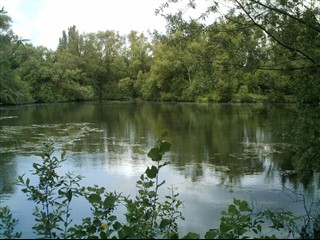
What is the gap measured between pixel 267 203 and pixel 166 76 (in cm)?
4467

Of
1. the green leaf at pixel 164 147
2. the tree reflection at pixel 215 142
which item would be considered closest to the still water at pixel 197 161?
the tree reflection at pixel 215 142

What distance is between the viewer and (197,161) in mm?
12898

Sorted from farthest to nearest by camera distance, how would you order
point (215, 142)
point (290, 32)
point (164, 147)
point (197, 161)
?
point (215, 142), point (197, 161), point (290, 32), point (164, 147)

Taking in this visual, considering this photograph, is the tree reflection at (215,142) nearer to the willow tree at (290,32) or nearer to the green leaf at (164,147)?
the willow tree at (290,32)

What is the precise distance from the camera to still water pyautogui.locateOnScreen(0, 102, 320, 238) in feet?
24.3

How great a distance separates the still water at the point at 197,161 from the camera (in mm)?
7410

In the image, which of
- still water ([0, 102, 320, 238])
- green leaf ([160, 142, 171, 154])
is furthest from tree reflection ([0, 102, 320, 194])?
green leaf ([160, 142, 171, 154])

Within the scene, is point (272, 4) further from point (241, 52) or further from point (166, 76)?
point (166, 76)

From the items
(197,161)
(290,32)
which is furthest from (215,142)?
(290,32)

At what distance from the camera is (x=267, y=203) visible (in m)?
8.53

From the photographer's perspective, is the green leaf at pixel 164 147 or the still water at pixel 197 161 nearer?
the green leaf at pixel 164 147

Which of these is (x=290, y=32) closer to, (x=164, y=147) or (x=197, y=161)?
(x=164, y=147)

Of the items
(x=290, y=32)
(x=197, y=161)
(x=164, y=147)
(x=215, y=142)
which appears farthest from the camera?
(x=215, y=142)

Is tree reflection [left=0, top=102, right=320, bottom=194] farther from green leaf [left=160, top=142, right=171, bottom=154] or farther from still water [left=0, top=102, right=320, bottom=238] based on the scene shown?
green leaf [left=160, top=142, right=171, bottom=154]
